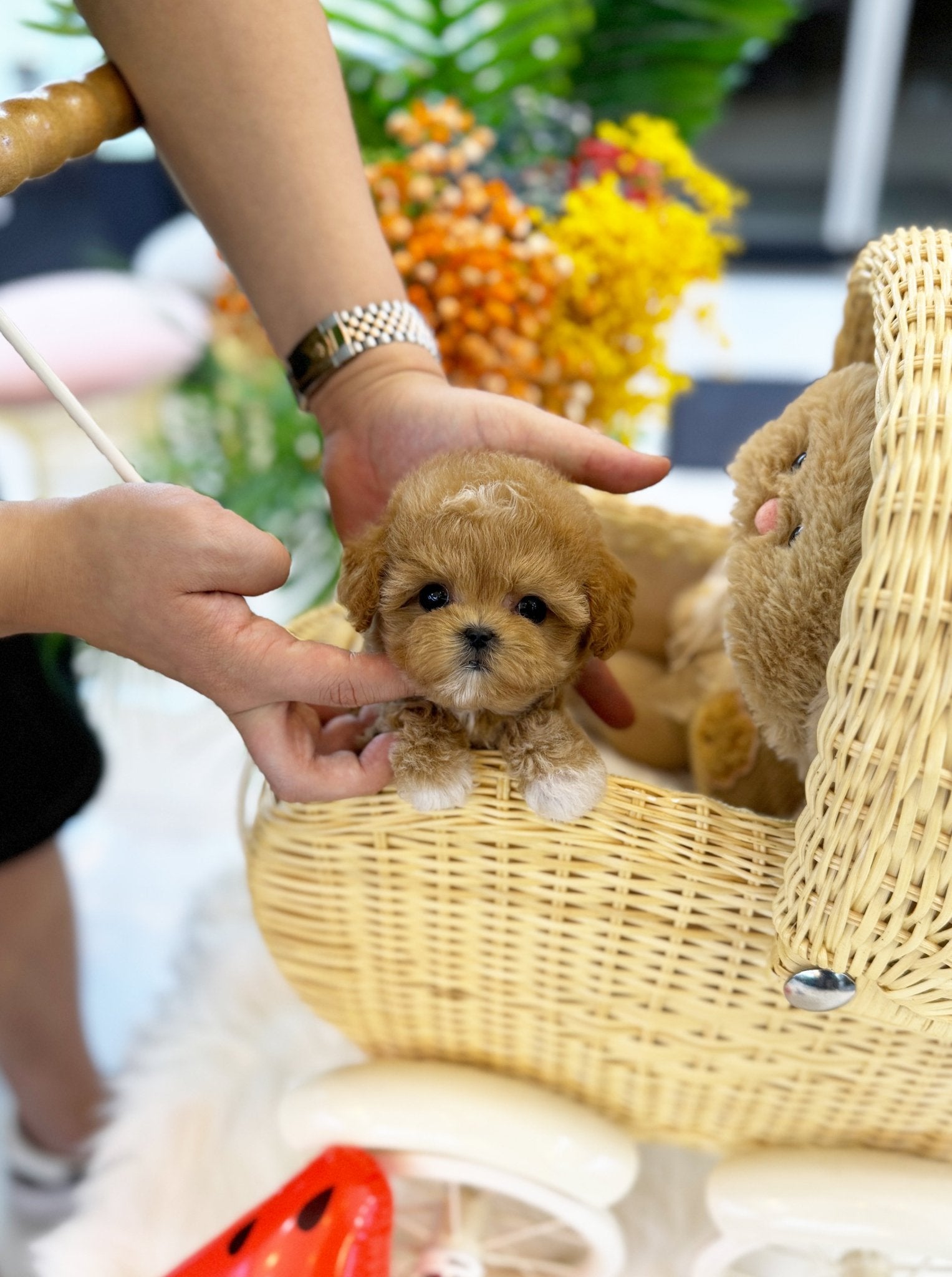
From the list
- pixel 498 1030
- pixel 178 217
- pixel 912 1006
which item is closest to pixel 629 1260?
pixel 498 1030

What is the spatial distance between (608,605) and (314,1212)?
0.50 m

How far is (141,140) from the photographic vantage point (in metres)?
2.35

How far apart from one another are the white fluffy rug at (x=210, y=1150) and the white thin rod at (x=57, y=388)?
2.13 feet

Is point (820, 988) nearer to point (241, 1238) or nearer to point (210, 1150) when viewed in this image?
point (241, 1238)

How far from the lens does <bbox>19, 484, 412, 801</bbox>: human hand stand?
56 centimetres

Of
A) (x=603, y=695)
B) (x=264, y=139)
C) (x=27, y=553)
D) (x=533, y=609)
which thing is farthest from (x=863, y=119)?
(x=27, y=553)

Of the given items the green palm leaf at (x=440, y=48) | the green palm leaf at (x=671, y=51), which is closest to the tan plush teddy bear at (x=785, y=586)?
the green palm leaf at (x=440, y=48)

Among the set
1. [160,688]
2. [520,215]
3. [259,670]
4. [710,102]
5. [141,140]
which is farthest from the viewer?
[141,140]

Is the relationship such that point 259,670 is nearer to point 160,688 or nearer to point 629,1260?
point 629,1260

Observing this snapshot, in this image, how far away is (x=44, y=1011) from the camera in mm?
1015

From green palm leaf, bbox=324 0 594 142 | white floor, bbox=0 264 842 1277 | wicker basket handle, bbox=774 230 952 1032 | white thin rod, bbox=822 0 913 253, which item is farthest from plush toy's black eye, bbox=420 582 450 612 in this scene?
white thin rod, bbox=822 0 913 253

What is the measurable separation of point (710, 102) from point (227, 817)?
4.81 ft

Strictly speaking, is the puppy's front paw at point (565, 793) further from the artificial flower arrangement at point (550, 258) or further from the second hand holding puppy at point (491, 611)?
the artificial flower arrangement at point (550, 258)

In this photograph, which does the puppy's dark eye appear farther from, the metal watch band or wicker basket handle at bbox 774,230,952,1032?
the metal watch band
